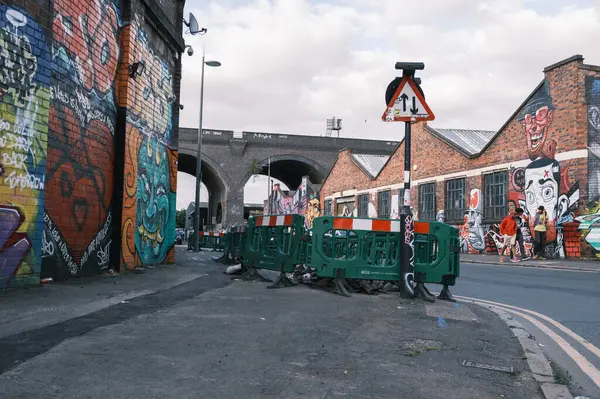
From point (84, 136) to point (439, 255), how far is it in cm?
636

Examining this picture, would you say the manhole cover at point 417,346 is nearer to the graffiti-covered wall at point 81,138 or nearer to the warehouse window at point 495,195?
the graffiti-covered wall at point 81,138

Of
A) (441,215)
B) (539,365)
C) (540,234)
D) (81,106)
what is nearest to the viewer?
(539,365)

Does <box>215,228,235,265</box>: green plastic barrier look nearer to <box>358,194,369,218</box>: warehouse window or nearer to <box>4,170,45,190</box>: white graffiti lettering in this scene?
<box>4,170,45,190</box>: white graffiti lettering

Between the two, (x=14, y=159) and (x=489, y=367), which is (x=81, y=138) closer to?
(x=14, y=159)

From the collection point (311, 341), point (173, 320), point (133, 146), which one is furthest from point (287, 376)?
point (133, 146)

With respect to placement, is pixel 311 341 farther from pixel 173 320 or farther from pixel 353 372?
pixel 173 320

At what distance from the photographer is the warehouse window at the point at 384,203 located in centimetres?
3262

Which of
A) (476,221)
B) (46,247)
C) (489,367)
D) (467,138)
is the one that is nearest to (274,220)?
(46,247)

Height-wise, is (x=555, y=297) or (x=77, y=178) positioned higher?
(x=77, y=178)

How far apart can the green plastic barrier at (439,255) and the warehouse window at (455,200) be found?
1800cm

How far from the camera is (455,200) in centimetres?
2625

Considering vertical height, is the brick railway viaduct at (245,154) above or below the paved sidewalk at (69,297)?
above

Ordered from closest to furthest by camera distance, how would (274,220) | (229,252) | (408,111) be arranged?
(408,111) → (274,220) → (229,252)

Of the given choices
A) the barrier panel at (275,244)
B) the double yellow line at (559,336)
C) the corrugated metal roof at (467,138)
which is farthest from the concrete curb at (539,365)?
the corrugated metal roof at (467,138)
